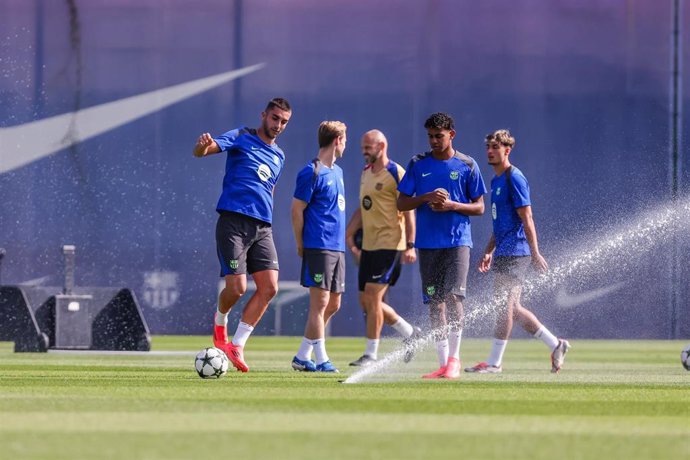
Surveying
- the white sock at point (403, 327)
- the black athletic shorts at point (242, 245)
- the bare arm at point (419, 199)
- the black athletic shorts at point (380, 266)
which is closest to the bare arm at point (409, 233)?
the black athletic shorts at point (380, 266)

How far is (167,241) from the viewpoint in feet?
66.1

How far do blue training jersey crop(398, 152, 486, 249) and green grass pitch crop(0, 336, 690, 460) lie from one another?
0.96 metres

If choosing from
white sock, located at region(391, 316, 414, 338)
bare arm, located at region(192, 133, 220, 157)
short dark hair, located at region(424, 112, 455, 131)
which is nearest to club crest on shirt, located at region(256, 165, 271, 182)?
bare arm, located at region(192, 133, 220, 157)

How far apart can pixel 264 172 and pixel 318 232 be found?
2.22ft

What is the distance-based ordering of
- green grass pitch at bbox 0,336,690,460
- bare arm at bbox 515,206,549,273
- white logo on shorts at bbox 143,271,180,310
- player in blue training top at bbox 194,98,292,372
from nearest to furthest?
green grass pitch at bbox 0,336,690,460 → player in blue training top at bbox 194,98,292,372 → bare arm at bbox 515,206,549,273 → white logo on shorts at bbox 143,271,180,310

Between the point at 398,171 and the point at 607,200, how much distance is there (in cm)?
932

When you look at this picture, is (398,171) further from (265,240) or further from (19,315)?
(19,315)

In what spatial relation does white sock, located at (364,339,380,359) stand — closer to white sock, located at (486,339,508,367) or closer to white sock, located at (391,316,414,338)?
white sock, located at (391,316,414,338)

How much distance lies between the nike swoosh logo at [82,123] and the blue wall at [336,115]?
3.1 inches

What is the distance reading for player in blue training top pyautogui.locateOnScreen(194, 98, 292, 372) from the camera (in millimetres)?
10320

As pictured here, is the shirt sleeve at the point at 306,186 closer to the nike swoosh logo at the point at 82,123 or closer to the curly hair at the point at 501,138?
the curly hair at the point at 501,138

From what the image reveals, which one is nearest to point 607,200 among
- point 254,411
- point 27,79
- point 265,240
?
point 27,79

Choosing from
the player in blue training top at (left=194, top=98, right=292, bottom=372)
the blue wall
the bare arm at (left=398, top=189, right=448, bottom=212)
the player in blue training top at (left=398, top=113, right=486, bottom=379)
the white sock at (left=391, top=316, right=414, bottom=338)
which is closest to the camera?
the bare arm at (left=398, top=189, right=448, bottom=212)

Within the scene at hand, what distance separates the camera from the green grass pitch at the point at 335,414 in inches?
207
